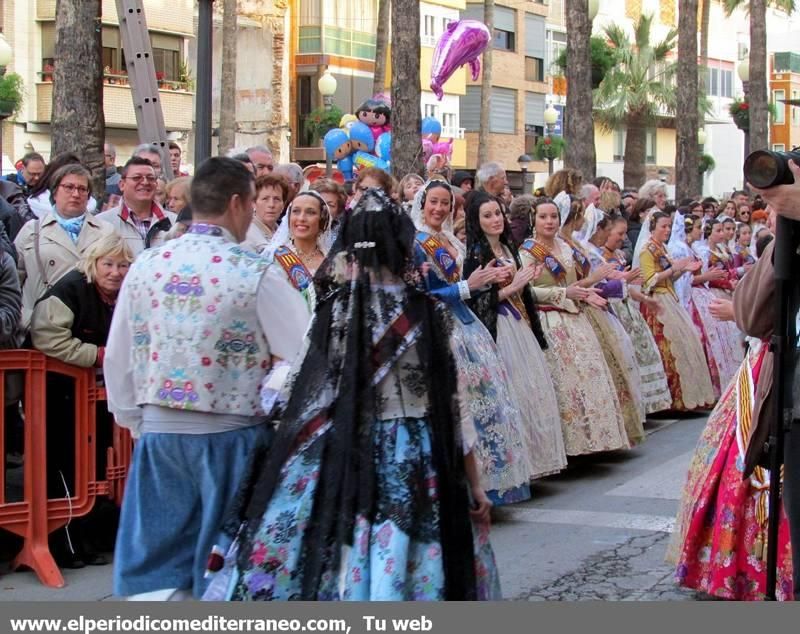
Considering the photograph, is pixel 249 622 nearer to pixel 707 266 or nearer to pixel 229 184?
pixel 229 184

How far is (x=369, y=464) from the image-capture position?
15.0 ft

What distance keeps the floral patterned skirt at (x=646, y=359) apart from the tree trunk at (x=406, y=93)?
4.65m

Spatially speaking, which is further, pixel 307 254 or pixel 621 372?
pixel 621 372

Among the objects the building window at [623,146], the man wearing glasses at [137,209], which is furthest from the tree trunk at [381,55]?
the building window at [623,146]

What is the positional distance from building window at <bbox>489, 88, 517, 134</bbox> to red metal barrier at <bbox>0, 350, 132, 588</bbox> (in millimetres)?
47480

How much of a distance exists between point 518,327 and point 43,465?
3.45 m

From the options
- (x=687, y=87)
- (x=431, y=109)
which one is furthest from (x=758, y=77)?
(x=431, y=109)

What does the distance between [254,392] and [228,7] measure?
2652cm

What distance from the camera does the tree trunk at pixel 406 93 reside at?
15.6 meters

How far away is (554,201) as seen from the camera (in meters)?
9.98

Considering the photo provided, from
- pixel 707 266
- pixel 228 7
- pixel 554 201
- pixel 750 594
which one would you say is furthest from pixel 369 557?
pixel 228 7

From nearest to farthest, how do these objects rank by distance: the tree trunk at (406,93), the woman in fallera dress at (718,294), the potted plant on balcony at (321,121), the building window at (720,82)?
the woman in fallera dress at (718,294) → the tree trunk at (406,93) → the potted plant on balcony at (321,121) → the building window at (720,82)

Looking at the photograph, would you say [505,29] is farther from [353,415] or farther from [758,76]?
[353,415]

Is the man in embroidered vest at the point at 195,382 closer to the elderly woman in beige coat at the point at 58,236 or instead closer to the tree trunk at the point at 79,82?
the elderly woman in beige coat at the point at 58,236
